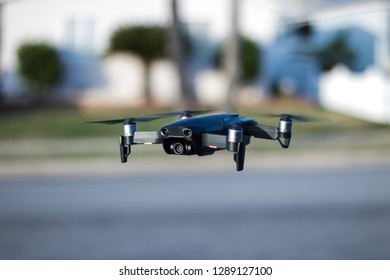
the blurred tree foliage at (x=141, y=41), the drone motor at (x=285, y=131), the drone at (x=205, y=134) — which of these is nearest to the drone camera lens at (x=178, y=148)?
the drone at (x=205, y=134)

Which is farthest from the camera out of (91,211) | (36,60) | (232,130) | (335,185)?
(36,60)

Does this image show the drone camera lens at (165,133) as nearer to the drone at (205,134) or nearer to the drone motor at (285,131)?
the drone at (205,134)

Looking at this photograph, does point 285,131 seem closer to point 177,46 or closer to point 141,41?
point 177,46

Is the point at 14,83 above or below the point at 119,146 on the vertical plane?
below

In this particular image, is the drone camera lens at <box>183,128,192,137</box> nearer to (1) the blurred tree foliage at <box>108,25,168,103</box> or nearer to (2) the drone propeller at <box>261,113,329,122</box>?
(2) the drone propeller at <box>261,113,329,122</box>

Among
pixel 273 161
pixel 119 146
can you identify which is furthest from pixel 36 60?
pixel 119 146

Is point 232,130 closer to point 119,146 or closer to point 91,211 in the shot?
point 119,146

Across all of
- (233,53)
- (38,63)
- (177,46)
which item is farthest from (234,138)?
(38,63)

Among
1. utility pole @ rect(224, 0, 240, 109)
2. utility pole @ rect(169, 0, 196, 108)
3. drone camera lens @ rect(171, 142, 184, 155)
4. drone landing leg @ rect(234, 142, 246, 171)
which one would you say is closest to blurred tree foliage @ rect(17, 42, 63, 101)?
utility pole @ rect(169, 0, 196, 108)
